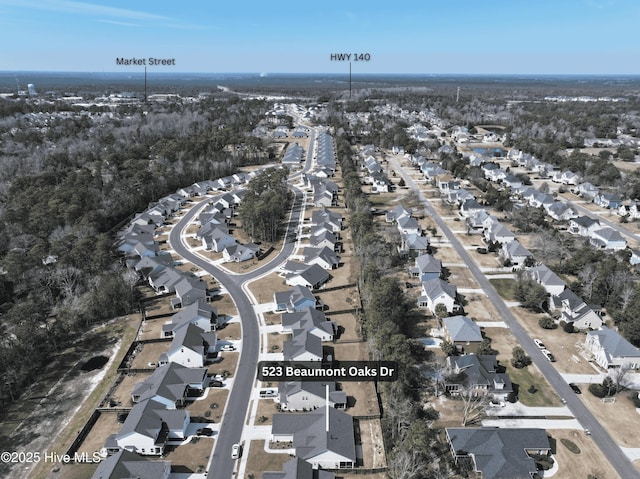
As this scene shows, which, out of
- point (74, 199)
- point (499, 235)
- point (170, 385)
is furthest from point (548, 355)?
point (74, 199)

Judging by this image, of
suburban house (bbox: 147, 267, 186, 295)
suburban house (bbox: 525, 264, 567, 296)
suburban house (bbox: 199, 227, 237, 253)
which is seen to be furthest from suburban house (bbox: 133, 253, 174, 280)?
suburban house (bbox: 525, 264, 567, 296)

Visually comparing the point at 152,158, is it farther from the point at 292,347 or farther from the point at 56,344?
the point at 292,347

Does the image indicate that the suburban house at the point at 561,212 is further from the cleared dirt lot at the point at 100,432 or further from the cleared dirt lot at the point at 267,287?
the cleared dirt lot at the point at 100,432

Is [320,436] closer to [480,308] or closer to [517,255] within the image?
[480,308]

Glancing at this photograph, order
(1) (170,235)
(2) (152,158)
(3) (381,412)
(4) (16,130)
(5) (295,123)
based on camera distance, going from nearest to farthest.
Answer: (3) (381,412), (1) (170,235), (2) (152,158), (4) (16,130), (5) (295,123)

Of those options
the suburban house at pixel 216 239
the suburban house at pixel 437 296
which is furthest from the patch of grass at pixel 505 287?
the suburban house at pixel 216 239

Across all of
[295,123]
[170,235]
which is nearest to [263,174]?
[170,235]

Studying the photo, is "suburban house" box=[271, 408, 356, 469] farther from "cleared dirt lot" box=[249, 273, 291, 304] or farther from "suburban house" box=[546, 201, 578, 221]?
"suburban house" box=[546, 201, 578, 221]
